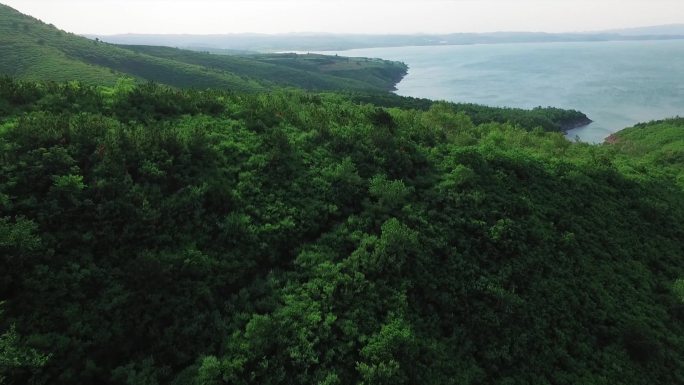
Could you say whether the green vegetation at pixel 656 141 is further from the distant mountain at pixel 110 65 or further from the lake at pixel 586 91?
the distant mountain at pixel 110 65

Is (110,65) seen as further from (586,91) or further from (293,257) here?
(586,91)

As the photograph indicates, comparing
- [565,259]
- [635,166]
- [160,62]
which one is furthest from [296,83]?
[565,259]

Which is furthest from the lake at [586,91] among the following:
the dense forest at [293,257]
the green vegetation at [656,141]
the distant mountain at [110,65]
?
the dense forest at [293,257]

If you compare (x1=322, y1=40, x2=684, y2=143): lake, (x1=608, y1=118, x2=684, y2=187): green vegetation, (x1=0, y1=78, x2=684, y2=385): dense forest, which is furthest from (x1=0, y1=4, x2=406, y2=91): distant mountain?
(x1=608, y1=118, x2=684, y2=187): green vegetation

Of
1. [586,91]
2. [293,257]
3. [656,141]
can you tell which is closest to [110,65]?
[293,257]

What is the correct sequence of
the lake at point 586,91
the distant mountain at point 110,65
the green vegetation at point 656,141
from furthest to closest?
the lake at point 586,91, the distant mountain at point 110,65, the green vegetation at point 656,141

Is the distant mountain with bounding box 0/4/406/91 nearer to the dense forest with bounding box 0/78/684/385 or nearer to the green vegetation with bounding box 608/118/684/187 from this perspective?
the dense forest with bounding box 0/78/684/385

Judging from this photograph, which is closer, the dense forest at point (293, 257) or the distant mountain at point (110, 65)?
the dense forest at point (293, 257)
